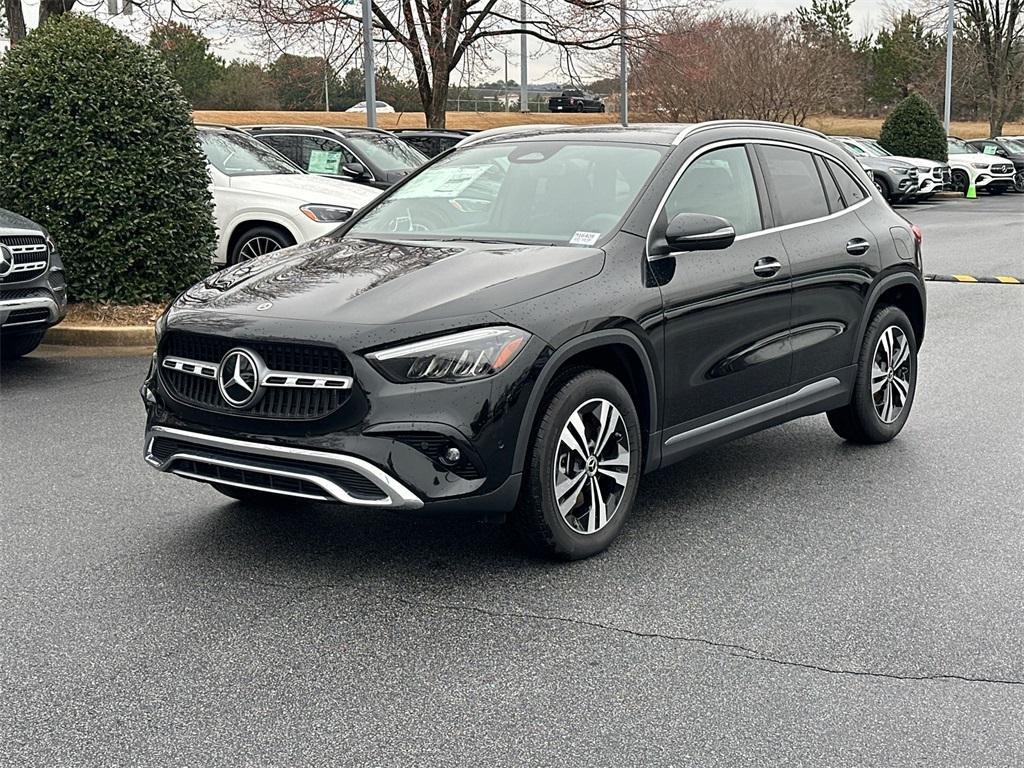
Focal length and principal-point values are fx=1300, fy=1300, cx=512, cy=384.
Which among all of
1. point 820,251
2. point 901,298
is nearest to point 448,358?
point 820,251

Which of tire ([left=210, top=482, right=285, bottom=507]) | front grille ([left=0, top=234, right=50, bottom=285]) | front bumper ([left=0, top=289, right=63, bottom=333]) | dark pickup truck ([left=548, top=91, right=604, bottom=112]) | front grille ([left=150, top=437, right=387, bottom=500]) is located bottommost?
tire ([left=210, top=482, right=285, bottom=507])

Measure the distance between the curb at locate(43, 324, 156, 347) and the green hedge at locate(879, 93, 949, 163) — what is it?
29.0 m

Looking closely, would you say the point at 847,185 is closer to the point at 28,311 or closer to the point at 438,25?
the point at 28,311

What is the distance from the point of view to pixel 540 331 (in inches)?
187

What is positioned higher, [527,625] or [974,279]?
[974,279]

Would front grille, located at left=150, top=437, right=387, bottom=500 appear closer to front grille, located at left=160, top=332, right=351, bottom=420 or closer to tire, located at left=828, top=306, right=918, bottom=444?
front grille, located at left=160, top=332, right=351, bottom=420

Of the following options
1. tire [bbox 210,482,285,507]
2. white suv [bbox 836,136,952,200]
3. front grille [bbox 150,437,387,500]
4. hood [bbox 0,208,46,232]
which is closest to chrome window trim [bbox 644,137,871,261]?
front grille [bbox 150,437,387,500]

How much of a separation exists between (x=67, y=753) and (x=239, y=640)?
86 centimetres

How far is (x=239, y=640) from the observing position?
4316 mm

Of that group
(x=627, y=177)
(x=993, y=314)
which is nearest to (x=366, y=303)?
(x=627, y=177)

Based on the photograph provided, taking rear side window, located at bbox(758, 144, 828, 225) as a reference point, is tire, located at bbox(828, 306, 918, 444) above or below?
below

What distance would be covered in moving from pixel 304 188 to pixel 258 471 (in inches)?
321

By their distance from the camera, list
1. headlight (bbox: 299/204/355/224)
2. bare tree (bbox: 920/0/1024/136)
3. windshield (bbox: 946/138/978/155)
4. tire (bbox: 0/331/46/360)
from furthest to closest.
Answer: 1. bare tree (bbox: 920/0/1024/136)
2. windshield (bbox: 946/138/978/155)
3. headlight (bbox: 299/204/355/224)
4. tire (bbox: 0/331/46/360)

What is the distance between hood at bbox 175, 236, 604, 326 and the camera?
15.4 feet
